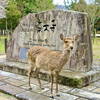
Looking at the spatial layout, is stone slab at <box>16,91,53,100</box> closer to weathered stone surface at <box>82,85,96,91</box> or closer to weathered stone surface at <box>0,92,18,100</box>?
weathered stone surface at <box>0,92,18,100</box>

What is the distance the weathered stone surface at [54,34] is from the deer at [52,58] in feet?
3.50

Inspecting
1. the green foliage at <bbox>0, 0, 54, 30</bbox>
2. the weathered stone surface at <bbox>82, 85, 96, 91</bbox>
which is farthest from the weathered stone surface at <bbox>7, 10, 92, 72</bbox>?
the green foliage at <bbox>0, 0, 54, 30</bbox>

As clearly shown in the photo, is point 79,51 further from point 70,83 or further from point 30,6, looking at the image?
point 30,6

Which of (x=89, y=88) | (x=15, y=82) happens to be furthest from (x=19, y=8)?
(x=89, y=88)

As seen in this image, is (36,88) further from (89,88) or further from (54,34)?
(54,34)

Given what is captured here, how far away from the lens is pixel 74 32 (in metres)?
6.02

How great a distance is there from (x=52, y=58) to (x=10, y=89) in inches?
51.2

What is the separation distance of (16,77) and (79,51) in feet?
6.22

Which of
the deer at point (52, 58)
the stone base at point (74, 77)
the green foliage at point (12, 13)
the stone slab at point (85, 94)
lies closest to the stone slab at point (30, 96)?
the deer at point (52, 58)

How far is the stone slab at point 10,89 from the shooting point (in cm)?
507

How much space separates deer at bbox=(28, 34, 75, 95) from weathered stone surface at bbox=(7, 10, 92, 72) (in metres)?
1.07

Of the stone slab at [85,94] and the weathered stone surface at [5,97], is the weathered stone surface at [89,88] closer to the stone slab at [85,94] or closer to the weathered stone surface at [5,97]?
the stone slab at [85,94]

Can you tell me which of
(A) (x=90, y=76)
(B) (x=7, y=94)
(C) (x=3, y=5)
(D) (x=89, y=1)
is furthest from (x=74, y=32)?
(C) (x=3, y=5)

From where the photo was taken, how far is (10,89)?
5277 mm
